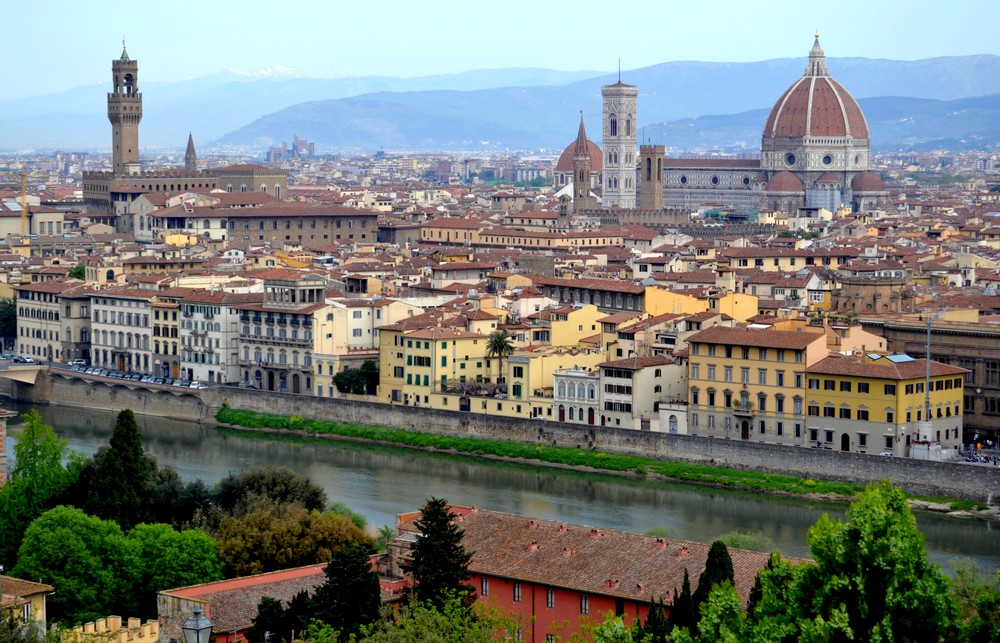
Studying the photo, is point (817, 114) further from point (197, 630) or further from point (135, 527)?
point (197, 630)

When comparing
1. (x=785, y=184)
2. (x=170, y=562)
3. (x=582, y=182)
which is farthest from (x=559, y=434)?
(x=785, y=184)

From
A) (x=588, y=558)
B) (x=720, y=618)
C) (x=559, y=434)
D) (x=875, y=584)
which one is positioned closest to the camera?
(x=875, y=584)

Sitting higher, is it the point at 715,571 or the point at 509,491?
the point at 715,571

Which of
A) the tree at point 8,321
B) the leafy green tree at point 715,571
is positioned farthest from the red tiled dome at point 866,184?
the leafy green tree at point 715,571

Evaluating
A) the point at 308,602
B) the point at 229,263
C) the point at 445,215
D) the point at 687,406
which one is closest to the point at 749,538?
the point at 308,602

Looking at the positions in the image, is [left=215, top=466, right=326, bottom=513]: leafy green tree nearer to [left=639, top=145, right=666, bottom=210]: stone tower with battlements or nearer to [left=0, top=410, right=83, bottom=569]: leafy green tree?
[left=0, top=410, right=83, bottom=569]: leafy green tree

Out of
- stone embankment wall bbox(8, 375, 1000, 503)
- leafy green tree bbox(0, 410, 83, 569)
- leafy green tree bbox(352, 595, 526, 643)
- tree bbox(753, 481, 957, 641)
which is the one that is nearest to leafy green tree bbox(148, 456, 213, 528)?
leafy green tree bbox(0, 410, 83, 569)

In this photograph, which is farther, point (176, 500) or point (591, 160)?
point (591, 160)
